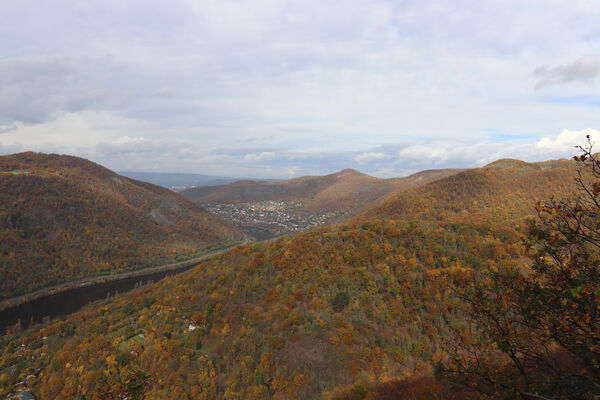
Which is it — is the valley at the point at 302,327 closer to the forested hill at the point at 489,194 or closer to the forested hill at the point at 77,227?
the forested hill at the point at 77,227

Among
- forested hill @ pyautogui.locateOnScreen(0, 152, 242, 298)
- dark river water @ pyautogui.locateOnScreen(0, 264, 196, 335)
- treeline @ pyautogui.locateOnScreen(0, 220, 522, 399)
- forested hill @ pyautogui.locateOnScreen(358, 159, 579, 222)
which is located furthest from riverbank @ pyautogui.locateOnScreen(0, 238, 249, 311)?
forested hill @ pyautogui.locateOnScreen(358, 159, 579, 222)

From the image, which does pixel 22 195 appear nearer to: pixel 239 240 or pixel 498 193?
pixel 239 240

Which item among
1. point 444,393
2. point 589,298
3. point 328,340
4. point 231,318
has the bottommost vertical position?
point 231,318

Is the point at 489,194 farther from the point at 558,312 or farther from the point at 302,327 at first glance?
the point at 558,312

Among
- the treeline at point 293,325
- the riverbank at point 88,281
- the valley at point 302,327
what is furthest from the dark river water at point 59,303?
the treeline at point 293,325

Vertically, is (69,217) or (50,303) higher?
(69,217)

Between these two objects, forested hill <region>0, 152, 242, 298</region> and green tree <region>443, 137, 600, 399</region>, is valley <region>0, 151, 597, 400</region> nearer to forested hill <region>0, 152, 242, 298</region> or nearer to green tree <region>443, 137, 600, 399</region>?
green tree <region>443, 137, 600, 399</region>

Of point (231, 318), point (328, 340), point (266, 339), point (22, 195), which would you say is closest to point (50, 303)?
point (22, 195)
